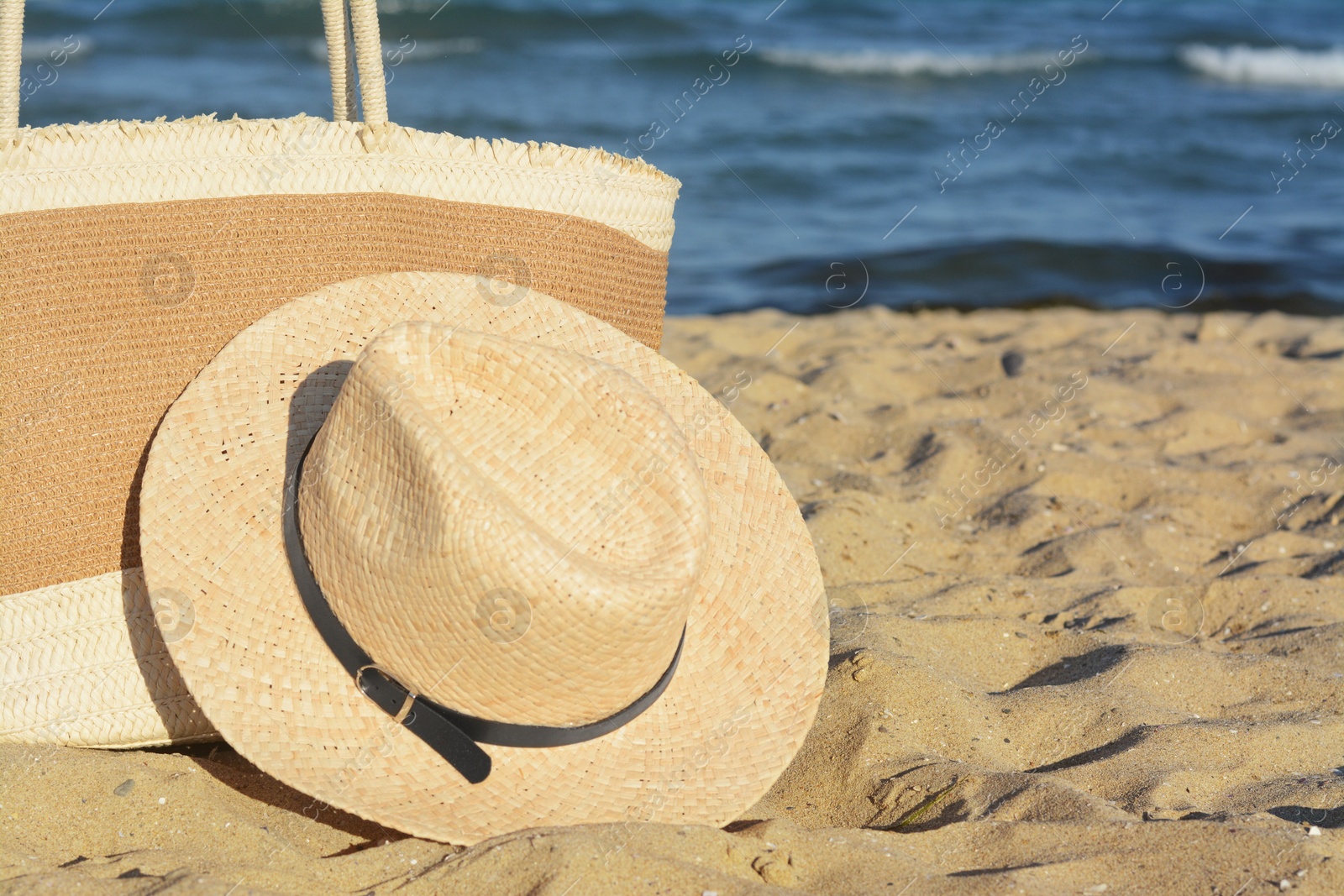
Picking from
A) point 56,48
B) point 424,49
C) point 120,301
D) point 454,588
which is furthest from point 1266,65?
point 454,588

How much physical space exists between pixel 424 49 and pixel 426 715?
13.3 metres

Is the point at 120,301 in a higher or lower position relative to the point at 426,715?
higher

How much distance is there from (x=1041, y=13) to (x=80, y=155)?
1831cm

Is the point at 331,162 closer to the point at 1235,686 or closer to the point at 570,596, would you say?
the point at 570,596

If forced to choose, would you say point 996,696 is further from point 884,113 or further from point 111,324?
point 884,113

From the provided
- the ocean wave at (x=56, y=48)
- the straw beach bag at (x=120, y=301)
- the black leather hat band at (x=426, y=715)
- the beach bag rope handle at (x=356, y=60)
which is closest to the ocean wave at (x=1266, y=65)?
the ocean wave at (x=56, y=48)

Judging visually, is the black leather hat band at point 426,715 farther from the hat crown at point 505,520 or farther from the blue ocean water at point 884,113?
the blue ocean water at point 884,113

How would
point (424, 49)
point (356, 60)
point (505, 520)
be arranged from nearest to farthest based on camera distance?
point (505, 520) → point (356, 60) → point (424, 49)

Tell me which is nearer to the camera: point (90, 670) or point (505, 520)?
point (505, 520)

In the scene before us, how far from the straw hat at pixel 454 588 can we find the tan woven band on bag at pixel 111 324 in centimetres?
21

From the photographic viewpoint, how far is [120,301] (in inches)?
88.0

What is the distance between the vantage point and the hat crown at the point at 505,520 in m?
1.76

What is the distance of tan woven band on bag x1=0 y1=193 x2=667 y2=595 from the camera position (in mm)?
2193

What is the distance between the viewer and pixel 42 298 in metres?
2.20
